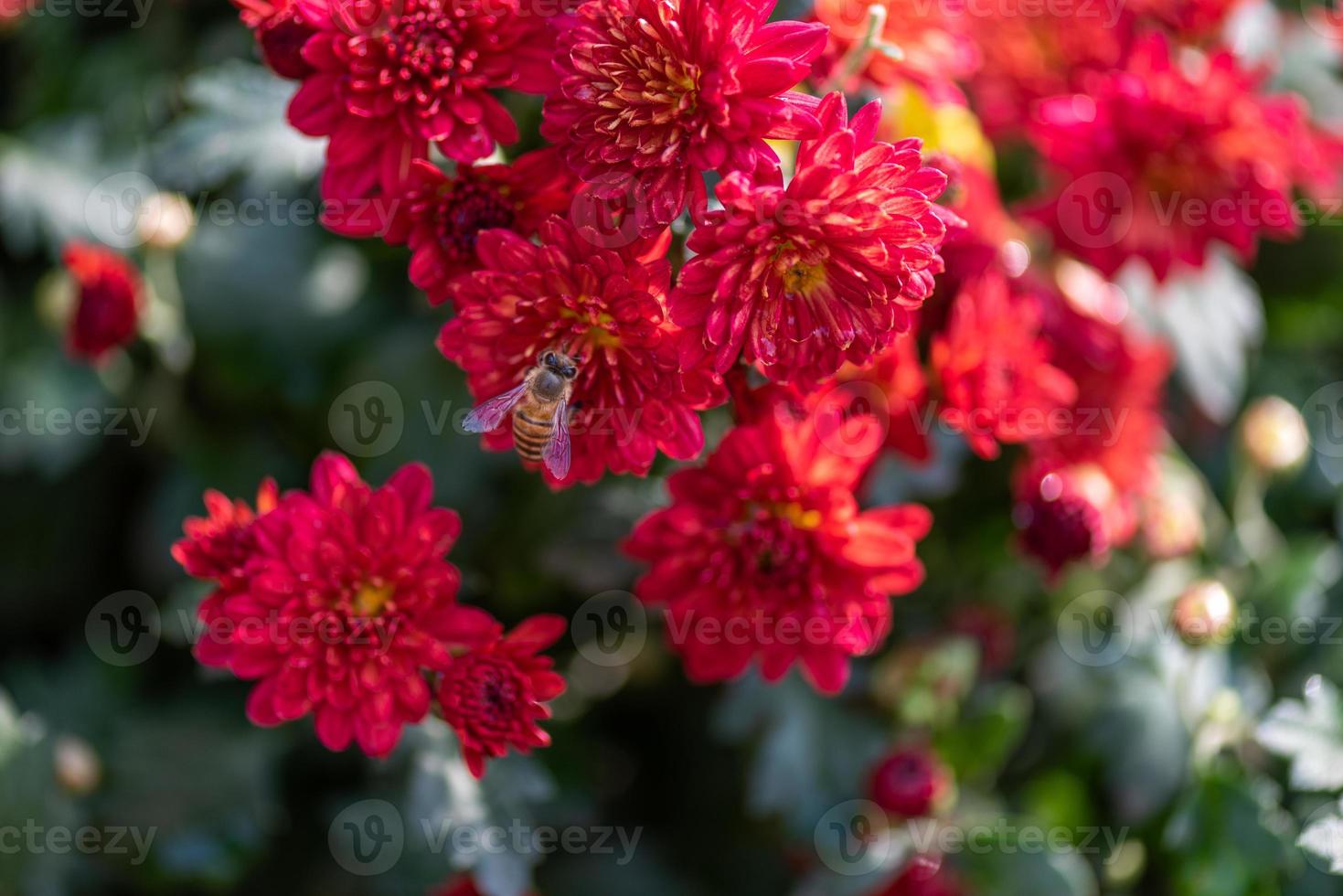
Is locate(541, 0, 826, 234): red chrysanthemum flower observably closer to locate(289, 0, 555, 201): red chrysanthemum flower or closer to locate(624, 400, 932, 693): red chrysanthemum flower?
locate(289, 0, 555, 201): red chrysanthemum flower

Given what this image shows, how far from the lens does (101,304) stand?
54.1 inches

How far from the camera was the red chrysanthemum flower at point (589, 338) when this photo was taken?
2.82 ft

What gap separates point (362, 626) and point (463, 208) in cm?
37

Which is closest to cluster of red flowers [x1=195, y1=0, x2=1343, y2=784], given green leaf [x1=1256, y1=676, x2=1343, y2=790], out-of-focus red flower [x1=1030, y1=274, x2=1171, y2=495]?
out-of-focus red flower [x1=1030, y1=274, x2=1171, y2=495]

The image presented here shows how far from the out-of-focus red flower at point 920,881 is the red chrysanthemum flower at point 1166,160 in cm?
79

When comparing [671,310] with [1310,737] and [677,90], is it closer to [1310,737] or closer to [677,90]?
[677,90]

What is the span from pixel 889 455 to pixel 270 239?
0.92m

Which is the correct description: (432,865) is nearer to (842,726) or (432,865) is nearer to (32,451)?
(842,726)

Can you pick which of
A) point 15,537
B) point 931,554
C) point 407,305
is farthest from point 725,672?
point 15,537

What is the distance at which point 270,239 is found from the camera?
158 centimetres

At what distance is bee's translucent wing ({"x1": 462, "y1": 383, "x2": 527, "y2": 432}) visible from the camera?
92 centimetres

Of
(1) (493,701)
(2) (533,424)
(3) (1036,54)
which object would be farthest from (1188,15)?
(1) (493,701)

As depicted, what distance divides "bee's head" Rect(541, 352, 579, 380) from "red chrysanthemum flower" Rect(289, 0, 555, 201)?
0.56ft

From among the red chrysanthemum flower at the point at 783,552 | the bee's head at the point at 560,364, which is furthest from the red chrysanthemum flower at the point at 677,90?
the red chrysanthemum flower at the point at 783,552
